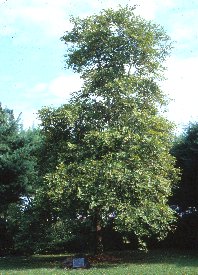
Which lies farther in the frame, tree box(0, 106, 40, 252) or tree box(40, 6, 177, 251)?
tree box(0, 106, 40, 252)

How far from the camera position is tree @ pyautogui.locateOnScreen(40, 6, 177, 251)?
24906mm

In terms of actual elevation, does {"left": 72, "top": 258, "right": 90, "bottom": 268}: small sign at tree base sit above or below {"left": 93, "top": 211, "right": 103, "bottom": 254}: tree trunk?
below

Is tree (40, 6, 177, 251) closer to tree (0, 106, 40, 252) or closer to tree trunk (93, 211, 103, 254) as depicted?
tree trunk (93, 211, 103, 254)

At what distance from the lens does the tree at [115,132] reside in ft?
81.7

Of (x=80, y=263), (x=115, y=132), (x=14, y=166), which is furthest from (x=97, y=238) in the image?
(x=14, y=166)

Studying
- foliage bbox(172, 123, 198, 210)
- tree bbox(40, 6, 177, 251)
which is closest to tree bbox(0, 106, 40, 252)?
tree bbox(40, 6, 177, 251)

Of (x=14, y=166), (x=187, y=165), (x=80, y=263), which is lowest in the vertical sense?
(x=80, y=263)

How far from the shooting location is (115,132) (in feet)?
84.8

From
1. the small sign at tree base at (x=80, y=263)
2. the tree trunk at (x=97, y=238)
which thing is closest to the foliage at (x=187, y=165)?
the tree trunk at (x=97, y=238)

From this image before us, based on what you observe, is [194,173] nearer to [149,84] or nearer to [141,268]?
[149,84]

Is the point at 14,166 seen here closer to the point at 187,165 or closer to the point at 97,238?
the point at 97,238

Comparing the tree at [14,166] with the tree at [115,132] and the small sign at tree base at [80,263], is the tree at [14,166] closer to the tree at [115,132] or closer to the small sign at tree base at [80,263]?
the tree at [115,132]

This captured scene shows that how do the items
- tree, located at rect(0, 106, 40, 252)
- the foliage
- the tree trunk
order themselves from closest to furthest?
the tree trunk, the foliage, tree, located at rect(0, 106, 40, 252)

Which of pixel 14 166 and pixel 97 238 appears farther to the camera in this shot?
pixel 14 166
